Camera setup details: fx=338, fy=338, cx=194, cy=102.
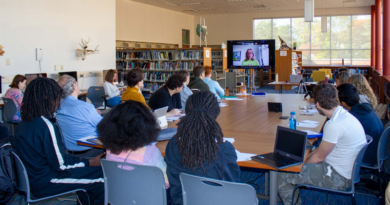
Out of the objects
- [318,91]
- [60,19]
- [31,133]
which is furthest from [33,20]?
[318,91]

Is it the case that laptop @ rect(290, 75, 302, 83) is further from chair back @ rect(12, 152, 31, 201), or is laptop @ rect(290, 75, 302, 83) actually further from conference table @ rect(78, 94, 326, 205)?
chair back @ rect(12, 152, 31, 201)

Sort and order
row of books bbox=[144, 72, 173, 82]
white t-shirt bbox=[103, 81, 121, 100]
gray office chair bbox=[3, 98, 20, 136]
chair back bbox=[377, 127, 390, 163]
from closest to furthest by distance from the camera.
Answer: chair back bbox=[377, 127, 390, 163] < gray office chair bbox=[3, 98, 20, 136] < white t-shirt bbox=[103, 81, 121, 100] < row of books bbox=[144, 72, 173, 82]

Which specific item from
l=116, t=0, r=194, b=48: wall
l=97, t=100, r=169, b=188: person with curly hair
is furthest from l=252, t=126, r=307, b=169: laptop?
l=116, t=0, r=194, b=48: wall

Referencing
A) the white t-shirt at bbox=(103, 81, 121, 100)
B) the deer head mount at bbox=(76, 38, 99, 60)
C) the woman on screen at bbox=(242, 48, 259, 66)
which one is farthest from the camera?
the woman on screen at bbox=(242, 48, 259, 66)

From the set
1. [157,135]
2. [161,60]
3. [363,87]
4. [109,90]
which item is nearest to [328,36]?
[161,60]

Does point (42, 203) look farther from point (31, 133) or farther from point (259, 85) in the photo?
point (259, 85)

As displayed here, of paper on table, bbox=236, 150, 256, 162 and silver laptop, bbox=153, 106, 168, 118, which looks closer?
paper on table, bbox=236, 150, 256, 162

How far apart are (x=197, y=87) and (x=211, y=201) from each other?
14.2 feet

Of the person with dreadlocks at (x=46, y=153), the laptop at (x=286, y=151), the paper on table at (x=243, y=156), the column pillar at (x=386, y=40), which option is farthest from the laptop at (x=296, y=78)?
the person with dreadlocks at (x=46, y=153)

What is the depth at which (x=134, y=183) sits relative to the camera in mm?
1900

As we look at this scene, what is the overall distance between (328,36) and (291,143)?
52.1 ft

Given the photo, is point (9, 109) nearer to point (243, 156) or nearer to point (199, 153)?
point (243, 156)

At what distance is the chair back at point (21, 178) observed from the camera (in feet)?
6.93

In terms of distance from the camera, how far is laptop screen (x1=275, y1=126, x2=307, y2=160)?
7.42 ft
